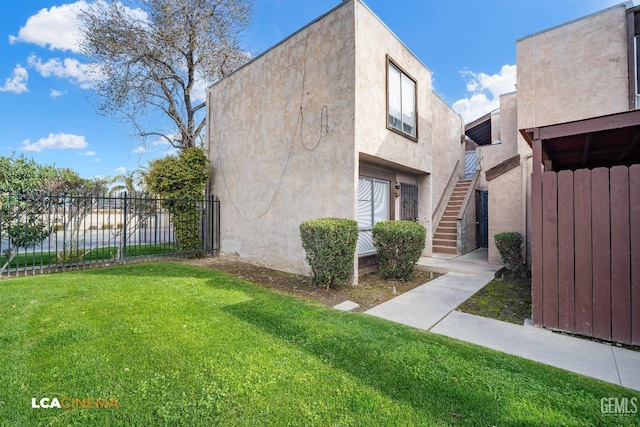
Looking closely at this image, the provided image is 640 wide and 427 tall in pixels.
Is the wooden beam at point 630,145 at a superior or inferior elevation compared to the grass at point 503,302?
superior

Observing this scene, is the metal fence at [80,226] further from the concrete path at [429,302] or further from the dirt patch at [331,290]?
the concrete path at [429,302]

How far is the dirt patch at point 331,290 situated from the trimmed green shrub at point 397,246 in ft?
0.97

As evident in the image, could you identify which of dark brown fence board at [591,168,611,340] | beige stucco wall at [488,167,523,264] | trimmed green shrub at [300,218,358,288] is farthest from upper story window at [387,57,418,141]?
dark brown fence board at [591,168,611,340]

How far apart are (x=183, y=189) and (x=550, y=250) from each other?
982 cm

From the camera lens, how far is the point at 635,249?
3361mm

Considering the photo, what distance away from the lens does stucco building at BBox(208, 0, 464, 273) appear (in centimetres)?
648

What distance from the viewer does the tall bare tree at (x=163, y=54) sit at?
1288 cm

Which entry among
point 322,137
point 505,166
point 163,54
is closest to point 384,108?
point 322,137

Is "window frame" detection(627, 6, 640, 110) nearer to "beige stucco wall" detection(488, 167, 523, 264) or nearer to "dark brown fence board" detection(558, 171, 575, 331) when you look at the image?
"beige stucco wall" detection(488, 167, 523, 264)

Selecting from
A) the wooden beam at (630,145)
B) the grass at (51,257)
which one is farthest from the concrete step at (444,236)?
the grass at (51,257)

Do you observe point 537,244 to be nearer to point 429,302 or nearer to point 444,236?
point 429,302

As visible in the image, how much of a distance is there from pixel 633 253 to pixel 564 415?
245cm

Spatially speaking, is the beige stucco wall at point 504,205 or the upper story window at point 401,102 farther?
the beige stucco wall at point 504,205

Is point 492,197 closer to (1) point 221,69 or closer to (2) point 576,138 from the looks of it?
(2) point 576,138
